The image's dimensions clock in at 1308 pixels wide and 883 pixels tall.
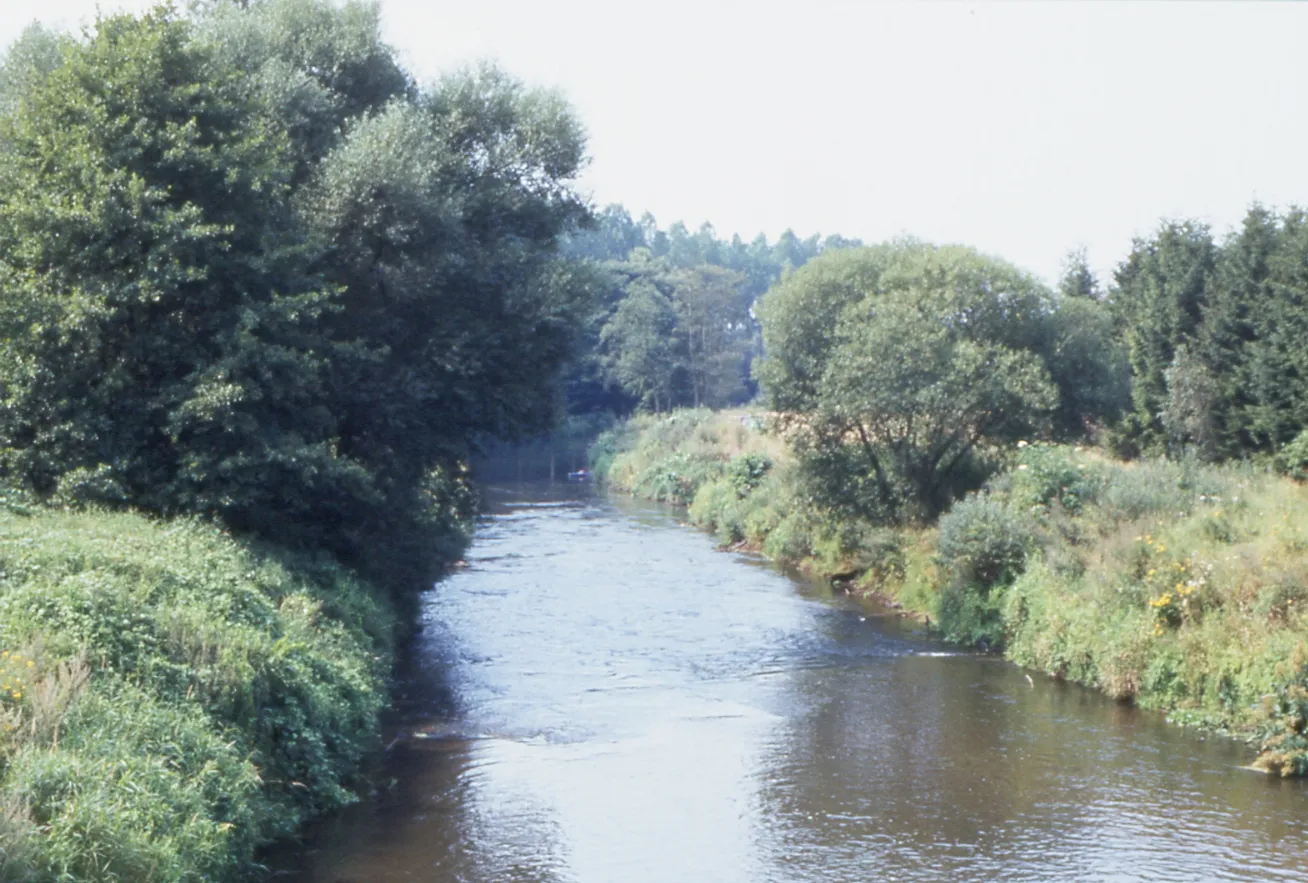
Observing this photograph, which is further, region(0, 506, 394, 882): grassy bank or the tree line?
the tree line

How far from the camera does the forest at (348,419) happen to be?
480 inches

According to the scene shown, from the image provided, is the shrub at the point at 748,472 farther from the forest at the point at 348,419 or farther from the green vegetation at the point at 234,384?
the green vegetation at the point at 234,384

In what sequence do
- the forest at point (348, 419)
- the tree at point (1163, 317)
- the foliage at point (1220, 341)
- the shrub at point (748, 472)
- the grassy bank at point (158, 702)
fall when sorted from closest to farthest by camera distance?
the grassy bank at point (158, 702) < the forest at point (348, 419) < the foliage at point (1220, 341) < the tree at point (1163, 317) < the shrub at point (748, 472)

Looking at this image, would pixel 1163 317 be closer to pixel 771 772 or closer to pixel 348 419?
pixel 348 419

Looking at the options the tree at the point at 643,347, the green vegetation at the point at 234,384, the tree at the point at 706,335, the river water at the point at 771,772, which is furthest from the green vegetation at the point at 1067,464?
the tree at the point at 706,335

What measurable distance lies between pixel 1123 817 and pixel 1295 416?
63.4 feet

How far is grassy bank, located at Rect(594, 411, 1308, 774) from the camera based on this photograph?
17.8 meters

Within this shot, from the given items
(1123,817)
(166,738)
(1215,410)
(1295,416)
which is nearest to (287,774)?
(166,738)

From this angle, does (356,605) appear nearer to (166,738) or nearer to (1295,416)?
(166,738)

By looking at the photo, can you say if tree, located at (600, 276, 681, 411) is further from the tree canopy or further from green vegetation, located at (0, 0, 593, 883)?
green vegetation, located at (0, 0, 593, 883)

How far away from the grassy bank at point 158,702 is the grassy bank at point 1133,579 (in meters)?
12.2

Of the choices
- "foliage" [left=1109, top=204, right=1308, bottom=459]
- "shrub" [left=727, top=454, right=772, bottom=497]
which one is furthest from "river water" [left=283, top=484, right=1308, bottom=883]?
"shrub" [left=727, top=454, right=772, bottom=497]

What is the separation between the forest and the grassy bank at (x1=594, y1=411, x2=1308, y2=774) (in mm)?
82

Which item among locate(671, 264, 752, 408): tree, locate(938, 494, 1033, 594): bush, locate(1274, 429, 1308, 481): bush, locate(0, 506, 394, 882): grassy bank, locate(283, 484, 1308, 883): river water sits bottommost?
locate(283, 484, 1308, 883): river water
